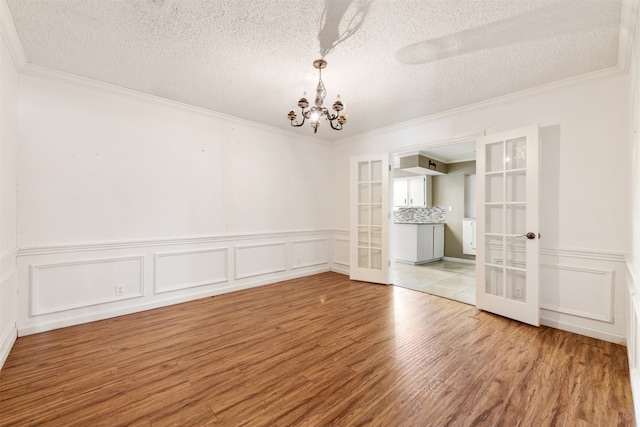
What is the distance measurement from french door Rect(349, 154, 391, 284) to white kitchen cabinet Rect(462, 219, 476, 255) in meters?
3.25

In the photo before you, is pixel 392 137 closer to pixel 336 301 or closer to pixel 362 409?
pixel 336 301

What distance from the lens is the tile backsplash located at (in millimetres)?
7082

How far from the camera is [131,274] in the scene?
10.9 ft

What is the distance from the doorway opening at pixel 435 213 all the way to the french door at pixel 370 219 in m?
0.93

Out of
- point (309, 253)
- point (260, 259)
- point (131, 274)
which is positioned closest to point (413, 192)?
point (309, 253)

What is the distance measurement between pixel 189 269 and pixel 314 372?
244 centimetres

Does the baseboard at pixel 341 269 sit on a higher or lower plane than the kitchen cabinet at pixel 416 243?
lower

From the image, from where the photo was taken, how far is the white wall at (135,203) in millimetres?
2797

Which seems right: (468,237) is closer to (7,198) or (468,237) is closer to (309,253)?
(309,253)

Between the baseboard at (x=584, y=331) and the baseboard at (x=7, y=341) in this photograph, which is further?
the baseboard at (x=584, y=331)

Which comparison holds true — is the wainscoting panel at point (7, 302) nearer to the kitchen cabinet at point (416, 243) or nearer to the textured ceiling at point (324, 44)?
the textured ceiling at point (324, 44)

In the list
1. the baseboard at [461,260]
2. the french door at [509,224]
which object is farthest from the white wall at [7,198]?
the baseboard at [461,260]

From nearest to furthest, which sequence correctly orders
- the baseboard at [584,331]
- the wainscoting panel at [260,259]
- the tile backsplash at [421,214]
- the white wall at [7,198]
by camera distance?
the white wall at [7,198] < the baseboard at [584,331] < the wainscoting panel at [260,259] < the tile backsplash at [421,214]

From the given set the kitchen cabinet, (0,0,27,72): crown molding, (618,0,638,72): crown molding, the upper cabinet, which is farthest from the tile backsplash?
(0,0,27,72): crown molding
